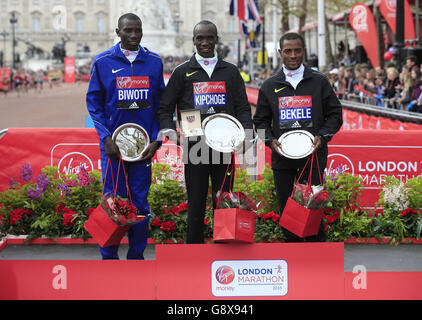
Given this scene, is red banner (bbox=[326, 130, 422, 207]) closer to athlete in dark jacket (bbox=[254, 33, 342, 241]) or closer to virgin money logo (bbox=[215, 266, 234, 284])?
athlete in dark jacket (bbox=[254, 33, 342, 241])

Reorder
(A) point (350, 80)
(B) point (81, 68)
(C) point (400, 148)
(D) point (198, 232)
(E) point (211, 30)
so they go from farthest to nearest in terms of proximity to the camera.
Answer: (B) point (81, 68)
(A) point (350, 80)
(C) point (400, 148)
(D) point (198, 232)
(E) point (211, 30)

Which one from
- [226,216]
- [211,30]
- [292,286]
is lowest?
[292,286]

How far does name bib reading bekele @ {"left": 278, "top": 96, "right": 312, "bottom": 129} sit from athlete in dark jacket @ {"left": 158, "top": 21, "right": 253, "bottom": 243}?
0.27 m

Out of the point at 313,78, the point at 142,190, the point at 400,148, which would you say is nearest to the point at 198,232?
the point at 142,190

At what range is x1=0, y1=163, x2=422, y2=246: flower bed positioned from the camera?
23.1ft

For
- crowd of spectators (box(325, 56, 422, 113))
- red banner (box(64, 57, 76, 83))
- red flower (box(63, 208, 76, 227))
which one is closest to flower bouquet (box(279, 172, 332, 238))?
red flower (box(63, 208, 76, 227))

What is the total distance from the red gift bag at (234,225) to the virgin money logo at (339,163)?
298cm

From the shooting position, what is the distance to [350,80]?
69.7ft

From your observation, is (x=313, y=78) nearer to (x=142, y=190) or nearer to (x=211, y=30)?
(x=211, y=30)

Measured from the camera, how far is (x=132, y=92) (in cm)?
547

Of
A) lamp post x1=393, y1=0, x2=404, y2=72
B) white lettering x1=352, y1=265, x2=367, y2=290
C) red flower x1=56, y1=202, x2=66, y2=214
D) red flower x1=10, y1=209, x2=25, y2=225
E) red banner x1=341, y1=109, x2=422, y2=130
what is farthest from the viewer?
lamp post x1=393, y1=0, x2=404, y2=72

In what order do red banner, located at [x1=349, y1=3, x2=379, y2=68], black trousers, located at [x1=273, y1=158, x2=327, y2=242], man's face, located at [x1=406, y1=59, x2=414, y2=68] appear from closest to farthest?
black trousers, located at [x1=273, y1=158, x2=327, y2=242], man's face, located at [x1=406, y1=59, x2=414, y2=68], red banner, located at [x1=349, y1=3, x2=379, y2=68]

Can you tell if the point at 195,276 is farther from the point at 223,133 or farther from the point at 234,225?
the point at 223,133

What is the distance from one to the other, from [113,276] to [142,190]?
850 mm
